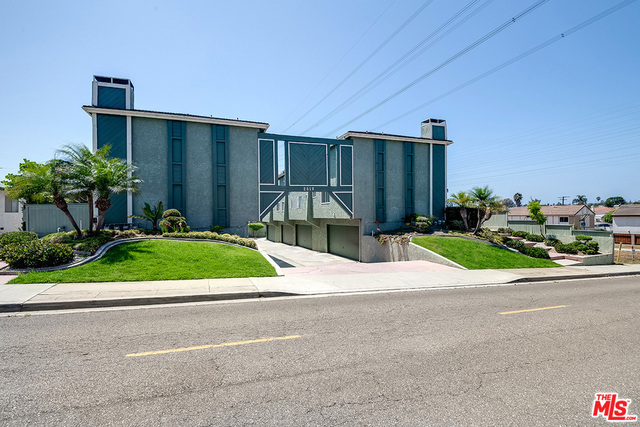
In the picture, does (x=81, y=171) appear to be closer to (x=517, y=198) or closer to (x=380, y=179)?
(x=380, y=179)

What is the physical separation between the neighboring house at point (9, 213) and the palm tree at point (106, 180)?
39.7 feet

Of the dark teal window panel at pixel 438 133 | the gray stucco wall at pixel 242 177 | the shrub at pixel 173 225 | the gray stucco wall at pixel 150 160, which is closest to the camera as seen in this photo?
the shrub at pixel 173 225

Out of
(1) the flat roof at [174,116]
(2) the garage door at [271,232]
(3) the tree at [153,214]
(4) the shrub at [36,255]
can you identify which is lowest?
(2) the garage door at [271,232]

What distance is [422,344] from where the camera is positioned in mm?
5754

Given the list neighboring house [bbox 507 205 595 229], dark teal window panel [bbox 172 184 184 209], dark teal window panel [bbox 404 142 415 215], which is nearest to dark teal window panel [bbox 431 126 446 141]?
Result: dark teal window panel [bbox 404 142 415 215]

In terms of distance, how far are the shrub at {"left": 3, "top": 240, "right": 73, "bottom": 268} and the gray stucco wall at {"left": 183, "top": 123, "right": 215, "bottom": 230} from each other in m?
7.78

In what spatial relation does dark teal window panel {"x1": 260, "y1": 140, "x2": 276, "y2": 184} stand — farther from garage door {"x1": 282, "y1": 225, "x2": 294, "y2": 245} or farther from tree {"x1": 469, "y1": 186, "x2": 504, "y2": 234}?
garage door {"x1": 282, "y1": 225, "x2": 294, "y2": 245}

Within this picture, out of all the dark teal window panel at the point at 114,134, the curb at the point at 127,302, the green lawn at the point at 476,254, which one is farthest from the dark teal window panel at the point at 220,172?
the green lawn at the point at 476,254

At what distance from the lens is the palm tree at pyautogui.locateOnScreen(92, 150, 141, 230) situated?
571 inches

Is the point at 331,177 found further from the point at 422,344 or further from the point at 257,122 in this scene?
the point at 422,344

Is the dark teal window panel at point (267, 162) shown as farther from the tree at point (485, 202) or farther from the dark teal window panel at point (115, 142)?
the tree at point (485, 202)

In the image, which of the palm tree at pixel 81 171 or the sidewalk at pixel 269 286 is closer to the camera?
the sidewalk at pixel 269 286

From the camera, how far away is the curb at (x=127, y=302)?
25.1 ft

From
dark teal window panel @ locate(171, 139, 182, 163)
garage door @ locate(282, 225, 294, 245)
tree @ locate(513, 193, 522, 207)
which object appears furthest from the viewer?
tree @ locate(513, 193, 522, 207)
